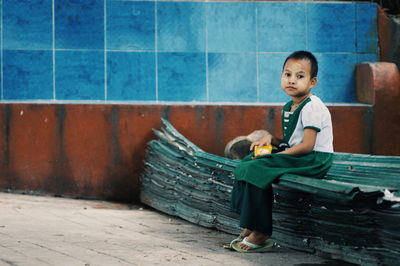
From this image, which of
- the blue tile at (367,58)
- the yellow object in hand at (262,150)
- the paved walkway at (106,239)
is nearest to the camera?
the paved walkway at (106,239)

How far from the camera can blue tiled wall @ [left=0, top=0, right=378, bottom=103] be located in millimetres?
8000

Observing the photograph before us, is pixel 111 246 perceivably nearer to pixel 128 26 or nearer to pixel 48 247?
pixel 48 247

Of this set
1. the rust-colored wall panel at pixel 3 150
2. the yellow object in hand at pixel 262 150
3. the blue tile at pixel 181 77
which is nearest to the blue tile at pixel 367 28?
the blue tile at pixel 181 77

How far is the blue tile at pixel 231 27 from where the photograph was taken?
8.25 meters

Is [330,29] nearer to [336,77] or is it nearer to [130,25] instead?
[336,77]

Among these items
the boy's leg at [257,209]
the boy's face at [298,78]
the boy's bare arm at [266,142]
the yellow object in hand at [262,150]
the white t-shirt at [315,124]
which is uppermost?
the boy's face at [298,78]

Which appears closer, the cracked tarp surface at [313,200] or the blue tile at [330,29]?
the cracked tarp surface at [313,200]

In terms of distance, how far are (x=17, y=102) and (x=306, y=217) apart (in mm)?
3623

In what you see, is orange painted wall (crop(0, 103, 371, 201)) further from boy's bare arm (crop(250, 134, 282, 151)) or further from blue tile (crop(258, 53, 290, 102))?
boy's bare arm (crop(250, 134, 282, 151))

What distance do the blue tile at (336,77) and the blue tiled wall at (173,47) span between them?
1 cm

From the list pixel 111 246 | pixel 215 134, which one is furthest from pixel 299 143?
pixel 215 134

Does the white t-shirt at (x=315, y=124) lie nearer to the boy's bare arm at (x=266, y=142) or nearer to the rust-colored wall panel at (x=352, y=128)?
the boy's bare arm at (x=266, y=142)

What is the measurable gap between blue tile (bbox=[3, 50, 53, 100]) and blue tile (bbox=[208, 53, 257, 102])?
159 cm

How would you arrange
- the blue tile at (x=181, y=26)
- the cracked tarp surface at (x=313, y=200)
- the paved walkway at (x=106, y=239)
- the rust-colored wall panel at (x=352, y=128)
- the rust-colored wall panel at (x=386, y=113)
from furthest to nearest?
the blue tile at (x=181, y=26) < the rust-colored wall panel at (x=386, y=113) < the rust-colored wall panel at (x=352, y=128) < the paved walkway at (x=106, y=239) < the cracked tarp surface at (x=313, y=200)
